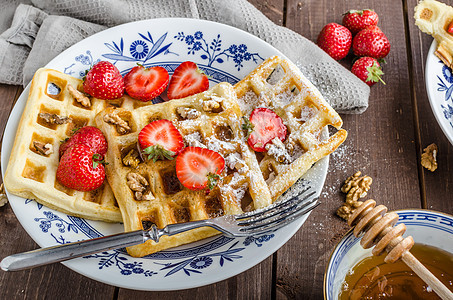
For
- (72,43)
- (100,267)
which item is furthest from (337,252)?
(72,43)

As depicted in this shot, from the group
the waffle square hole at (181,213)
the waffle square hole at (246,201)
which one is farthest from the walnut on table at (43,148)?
the waffle square hole at (246,201)

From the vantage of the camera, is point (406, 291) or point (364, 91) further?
point (364, 91)

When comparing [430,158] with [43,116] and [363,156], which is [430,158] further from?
[43,116]

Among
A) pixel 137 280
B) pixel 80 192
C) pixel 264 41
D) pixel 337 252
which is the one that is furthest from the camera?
pixel 264 41

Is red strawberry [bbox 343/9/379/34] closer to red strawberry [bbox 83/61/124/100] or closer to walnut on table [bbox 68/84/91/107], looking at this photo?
red strawberry [bbox 83/61/124/100]

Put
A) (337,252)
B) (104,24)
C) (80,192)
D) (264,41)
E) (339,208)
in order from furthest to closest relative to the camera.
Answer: (104,24)
(264,41)
(339,208)
(80,192)
(337,252)

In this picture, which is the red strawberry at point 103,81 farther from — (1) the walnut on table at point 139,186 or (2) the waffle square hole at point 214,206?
(2) the waffle square hole at point 214,206

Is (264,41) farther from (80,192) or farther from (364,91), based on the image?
(80,192)
